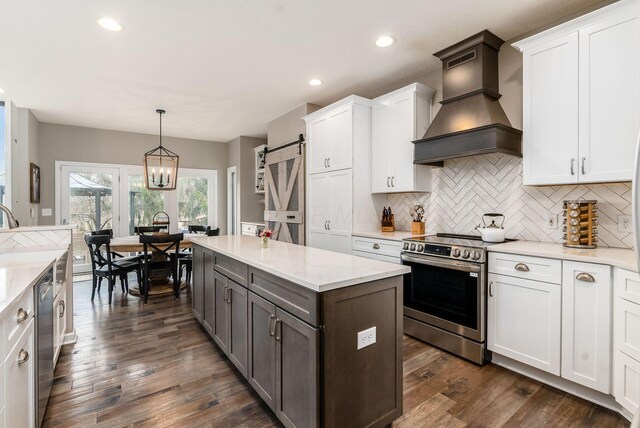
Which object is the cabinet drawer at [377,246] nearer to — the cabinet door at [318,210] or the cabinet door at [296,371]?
the cabinet door at [318,210]

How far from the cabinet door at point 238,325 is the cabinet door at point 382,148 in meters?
2.14

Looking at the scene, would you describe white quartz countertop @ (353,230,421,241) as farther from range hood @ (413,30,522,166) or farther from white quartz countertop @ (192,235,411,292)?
white quartz countertop @ (192,235,411,292)

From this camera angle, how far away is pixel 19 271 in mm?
1829

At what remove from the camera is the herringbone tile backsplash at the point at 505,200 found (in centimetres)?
240

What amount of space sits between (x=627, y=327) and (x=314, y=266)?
1820 millimetres

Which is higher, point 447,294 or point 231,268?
point 231,268

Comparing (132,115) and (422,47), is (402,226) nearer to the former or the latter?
(422,47)

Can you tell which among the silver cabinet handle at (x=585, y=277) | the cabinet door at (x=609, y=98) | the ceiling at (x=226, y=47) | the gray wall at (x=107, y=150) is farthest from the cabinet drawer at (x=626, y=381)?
the gray wall at (x=107, y=150)

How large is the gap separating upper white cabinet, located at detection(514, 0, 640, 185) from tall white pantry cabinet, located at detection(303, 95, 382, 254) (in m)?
1.69

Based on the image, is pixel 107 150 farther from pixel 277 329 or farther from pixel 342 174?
pixel 277 329

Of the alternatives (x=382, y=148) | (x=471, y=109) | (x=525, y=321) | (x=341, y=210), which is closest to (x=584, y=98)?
(x=471, y=109)

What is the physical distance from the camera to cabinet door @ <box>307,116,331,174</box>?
4.14 metres

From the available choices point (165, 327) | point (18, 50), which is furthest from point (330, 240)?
point (18, 50)

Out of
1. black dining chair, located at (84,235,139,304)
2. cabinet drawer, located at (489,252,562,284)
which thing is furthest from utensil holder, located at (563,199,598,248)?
black dining chair, located at (84,235,139,304)
